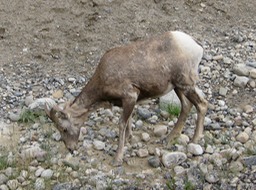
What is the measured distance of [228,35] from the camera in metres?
11.1

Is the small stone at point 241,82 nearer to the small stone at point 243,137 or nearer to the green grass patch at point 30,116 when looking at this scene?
the small stone at point 243,137

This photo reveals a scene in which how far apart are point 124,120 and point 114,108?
1.19 meters

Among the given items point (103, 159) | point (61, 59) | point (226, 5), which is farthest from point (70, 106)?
point (226, 5)

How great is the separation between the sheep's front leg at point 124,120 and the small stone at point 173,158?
54cm

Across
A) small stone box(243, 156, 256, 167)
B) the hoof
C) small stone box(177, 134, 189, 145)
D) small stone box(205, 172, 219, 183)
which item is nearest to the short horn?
the hoof

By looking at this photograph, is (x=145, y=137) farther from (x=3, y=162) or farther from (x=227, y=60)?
(x=227, y=60)

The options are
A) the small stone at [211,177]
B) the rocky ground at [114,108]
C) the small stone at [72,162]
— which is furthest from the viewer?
the small stone at [72,162]

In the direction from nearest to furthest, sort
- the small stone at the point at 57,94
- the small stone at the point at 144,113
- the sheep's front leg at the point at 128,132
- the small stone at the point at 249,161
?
the small stone at the point at 249,161
the sheep's front leg at the point at 128,132
the small stone at the point at 144,113
the small stone at the point at 57,94

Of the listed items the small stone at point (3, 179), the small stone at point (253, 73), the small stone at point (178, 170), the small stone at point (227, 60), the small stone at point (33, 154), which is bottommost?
the small stone at point (3, 179)

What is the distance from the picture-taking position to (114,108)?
9383mm

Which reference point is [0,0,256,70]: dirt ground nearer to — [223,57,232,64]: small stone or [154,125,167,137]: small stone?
[223,57,232,64]: small stone

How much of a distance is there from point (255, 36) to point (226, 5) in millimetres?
1240

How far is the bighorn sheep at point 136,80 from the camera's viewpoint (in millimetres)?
8094

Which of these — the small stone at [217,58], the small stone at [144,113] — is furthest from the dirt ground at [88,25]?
the small stone at [144,113]
